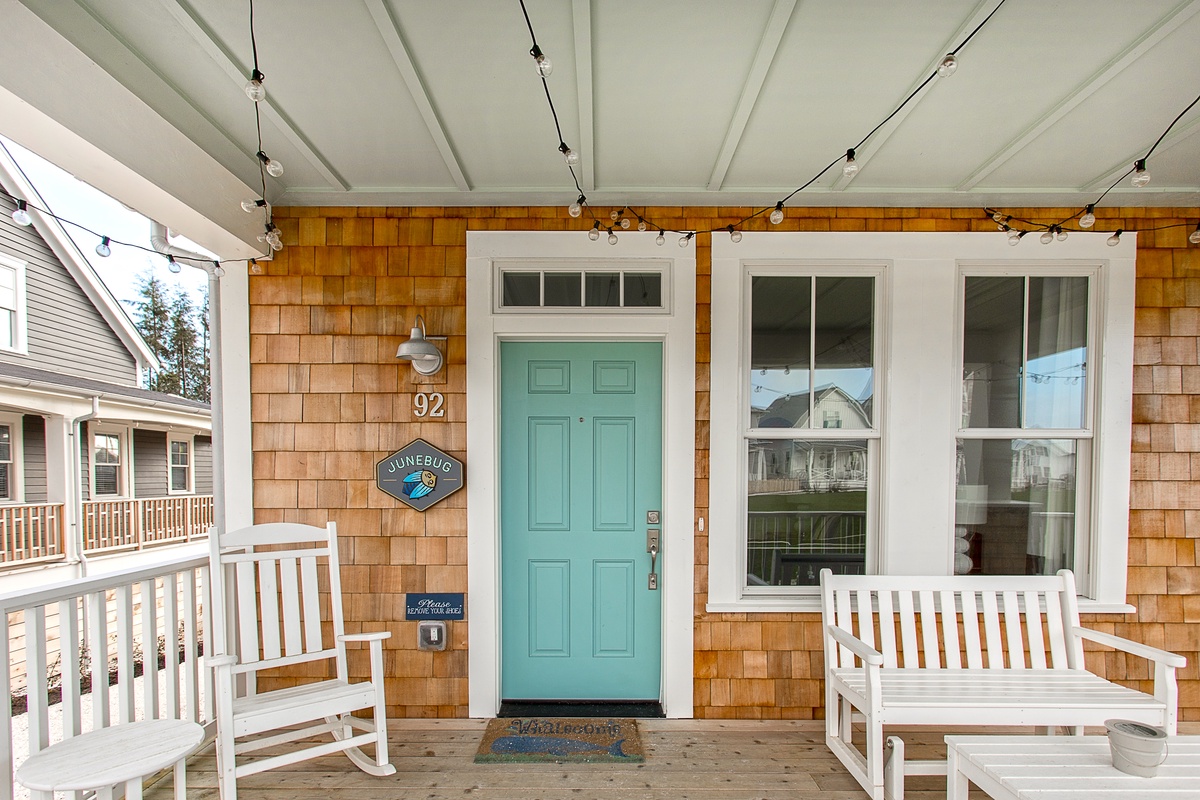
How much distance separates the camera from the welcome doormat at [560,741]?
2.38m

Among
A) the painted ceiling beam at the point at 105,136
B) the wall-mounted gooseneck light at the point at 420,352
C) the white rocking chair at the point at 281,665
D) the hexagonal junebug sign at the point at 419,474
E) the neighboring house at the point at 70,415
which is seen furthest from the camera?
the neighboring house at the point at 70,415

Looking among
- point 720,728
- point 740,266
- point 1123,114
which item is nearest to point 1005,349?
point 1123,114

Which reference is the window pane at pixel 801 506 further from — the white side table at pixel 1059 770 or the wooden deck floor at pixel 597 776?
the white side table at pixel 1059 770

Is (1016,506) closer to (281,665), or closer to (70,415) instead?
(281,665)

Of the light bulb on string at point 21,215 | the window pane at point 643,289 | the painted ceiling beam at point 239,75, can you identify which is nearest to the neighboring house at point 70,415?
the light bulb on string at point 21,215

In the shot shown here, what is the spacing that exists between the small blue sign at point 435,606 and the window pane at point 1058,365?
9.96ft

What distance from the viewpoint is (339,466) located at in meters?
2.73

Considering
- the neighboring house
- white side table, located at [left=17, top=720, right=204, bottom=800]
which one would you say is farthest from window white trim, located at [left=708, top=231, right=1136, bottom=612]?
the neighboring house

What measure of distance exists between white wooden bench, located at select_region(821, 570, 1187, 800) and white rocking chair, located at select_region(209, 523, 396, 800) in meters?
1.91

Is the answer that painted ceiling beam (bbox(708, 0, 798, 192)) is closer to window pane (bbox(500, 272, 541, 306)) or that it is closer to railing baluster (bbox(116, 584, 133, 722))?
window pane (bbox(500, 272, 541, 306))

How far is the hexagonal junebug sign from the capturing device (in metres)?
2.70

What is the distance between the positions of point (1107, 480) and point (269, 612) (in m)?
4.01

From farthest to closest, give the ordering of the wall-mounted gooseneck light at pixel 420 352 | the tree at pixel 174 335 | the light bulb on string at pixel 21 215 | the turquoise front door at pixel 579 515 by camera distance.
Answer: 1. the tree at pixel 174 335
2. the turquoise front door at pixel 579 515
3. the wall-mounted gooseneck light at pixel 420 352
4. the light bulb on string at pixel 21 215

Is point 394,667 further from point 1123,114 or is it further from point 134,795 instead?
point 1123,114
